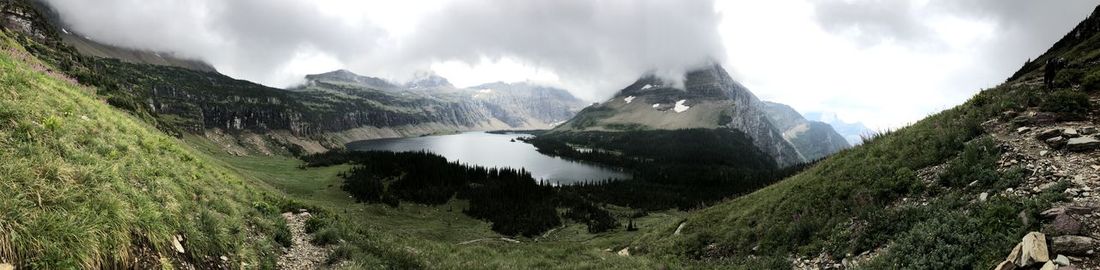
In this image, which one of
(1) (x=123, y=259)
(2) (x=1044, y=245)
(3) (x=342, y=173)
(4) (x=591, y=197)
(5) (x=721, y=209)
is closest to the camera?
(1) (x=123, y=259)

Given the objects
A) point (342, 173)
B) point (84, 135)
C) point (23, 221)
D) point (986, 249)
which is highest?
point (84, 135)

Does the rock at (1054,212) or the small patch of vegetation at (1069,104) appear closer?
the rock at (1054,212)

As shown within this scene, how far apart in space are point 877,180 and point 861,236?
15.3 ft

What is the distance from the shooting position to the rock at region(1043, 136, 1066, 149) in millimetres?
14375

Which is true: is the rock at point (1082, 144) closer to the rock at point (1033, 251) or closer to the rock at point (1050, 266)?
the rock at point (1033, 251)

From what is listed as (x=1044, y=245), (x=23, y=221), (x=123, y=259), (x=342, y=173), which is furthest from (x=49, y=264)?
(x=342, y=173)

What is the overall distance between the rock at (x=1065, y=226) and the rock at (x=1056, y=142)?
18.7 ft

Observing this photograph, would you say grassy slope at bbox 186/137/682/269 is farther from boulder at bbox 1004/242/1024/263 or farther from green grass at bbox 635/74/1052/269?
boulder at bbox 1004/242/1024/263

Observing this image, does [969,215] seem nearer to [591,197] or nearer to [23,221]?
[23,221]

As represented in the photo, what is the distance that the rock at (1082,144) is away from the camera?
13.6 metres

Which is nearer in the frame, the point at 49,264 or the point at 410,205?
the point at 49,264

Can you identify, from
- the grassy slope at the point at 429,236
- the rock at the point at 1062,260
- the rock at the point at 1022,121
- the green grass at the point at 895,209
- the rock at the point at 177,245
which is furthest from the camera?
the grassy slope at the point at 429,236

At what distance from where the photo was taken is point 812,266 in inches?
661

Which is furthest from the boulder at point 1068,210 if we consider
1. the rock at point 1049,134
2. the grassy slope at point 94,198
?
the grassy slope at point 94,198
